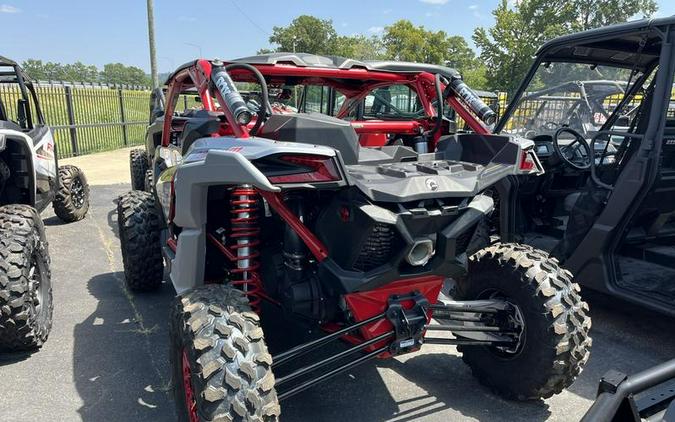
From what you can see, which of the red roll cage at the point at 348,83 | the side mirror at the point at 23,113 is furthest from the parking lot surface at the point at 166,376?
the side mirror at the point at 23,113

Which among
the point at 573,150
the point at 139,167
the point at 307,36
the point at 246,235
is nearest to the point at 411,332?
the point at 246,235

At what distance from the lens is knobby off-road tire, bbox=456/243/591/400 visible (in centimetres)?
278

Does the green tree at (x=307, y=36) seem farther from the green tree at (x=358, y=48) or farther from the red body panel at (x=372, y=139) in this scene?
the red body panel at (x=372, y=139)

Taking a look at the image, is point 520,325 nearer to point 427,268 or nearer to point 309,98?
point 427,268

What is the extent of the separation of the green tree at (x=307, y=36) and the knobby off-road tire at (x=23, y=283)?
4248cm

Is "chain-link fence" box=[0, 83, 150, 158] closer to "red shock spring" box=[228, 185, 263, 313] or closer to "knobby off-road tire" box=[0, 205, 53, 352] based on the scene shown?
"knobby off-road tire" box=[0, 205, 53, 352]

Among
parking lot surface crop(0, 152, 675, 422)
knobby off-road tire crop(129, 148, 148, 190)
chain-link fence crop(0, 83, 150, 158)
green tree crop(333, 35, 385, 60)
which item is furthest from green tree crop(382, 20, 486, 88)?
parking lot surface crop(0, 152, 675, 422)

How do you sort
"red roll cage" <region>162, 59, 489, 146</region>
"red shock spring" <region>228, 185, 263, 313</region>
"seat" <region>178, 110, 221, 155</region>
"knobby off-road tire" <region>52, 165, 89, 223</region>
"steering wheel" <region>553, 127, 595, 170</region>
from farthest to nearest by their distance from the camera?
"knobby off-road tire" <region>52, 165, 89, 223</region> → "steering wheel" <region>553, 127, 595, 170</region> → "seat" <region>178, 110, 221, 155</region> → "red roll cage" <region>162, 59, 489, 146</region> → "red shock spring" <region>228, 185, 263, 313</region>

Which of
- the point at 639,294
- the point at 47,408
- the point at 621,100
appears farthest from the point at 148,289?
the point at 621,100

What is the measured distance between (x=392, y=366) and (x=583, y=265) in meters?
1.76

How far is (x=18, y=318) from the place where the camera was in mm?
3305

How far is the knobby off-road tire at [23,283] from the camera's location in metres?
3.29

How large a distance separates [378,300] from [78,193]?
6.32 m

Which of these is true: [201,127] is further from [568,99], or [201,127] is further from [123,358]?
[568,99]
